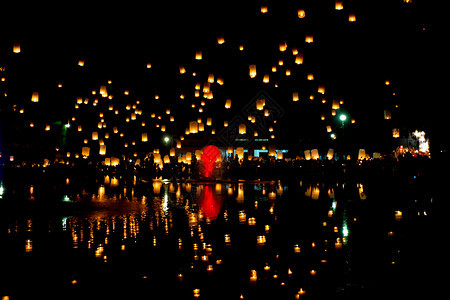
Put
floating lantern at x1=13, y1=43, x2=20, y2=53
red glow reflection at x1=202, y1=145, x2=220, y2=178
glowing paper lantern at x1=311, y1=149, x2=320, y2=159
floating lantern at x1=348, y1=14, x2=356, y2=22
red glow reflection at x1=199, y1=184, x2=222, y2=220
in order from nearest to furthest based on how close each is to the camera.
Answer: red glow reflection at x1=199, y1=184, x2=222, y2=220
floating lantern at x1=348, y1=14, x2=356, y2=22
floating lantern at x1=13, y1=43, x2=20, y2=53
red glow reflection at x1=202, y1=145, x2=220, y2=178
glowing paper lantern at x1=311, y1=149, x2=320, y2=159

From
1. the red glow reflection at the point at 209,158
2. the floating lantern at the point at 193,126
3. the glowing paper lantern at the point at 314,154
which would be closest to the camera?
the red glow reflection at the point at 209,158

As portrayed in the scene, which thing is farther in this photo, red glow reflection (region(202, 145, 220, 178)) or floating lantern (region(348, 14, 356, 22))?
red glow reflection (region(202, 145, 220, 178))

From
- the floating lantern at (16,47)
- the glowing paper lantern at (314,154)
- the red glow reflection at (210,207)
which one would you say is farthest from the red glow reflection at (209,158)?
the floating lantern at (16,47)

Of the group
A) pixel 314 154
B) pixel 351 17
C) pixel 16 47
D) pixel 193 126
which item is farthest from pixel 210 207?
pixel 314 154

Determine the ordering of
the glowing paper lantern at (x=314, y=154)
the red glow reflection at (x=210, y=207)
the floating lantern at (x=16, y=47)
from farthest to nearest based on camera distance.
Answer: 1. the glowing paper lantern at (x=314, y=154)
2. the floating lantern at (x=16, y=47)
3. the red glow reflection at (x=210, y=207)

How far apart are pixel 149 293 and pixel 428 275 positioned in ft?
11.1

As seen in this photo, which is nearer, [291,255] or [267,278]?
[267,278]

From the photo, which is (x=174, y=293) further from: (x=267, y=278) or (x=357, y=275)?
(x=357, y=275)

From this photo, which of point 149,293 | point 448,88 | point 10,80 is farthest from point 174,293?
point 10,80

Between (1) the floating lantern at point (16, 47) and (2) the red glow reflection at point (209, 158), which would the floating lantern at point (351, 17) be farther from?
(2) the red glow reflection at point (209, 158)

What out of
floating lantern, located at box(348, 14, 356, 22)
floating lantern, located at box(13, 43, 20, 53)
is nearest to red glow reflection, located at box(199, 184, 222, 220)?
floating lantern, located at box(348, 14, 356, 22)

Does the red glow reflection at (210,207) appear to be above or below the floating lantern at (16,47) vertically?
below

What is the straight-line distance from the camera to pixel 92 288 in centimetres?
485

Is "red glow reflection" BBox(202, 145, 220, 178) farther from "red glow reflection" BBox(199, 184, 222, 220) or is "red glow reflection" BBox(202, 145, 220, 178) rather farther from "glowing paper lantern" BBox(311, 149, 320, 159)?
"red glow reflection" BBox(199, 184, 222, 220)
